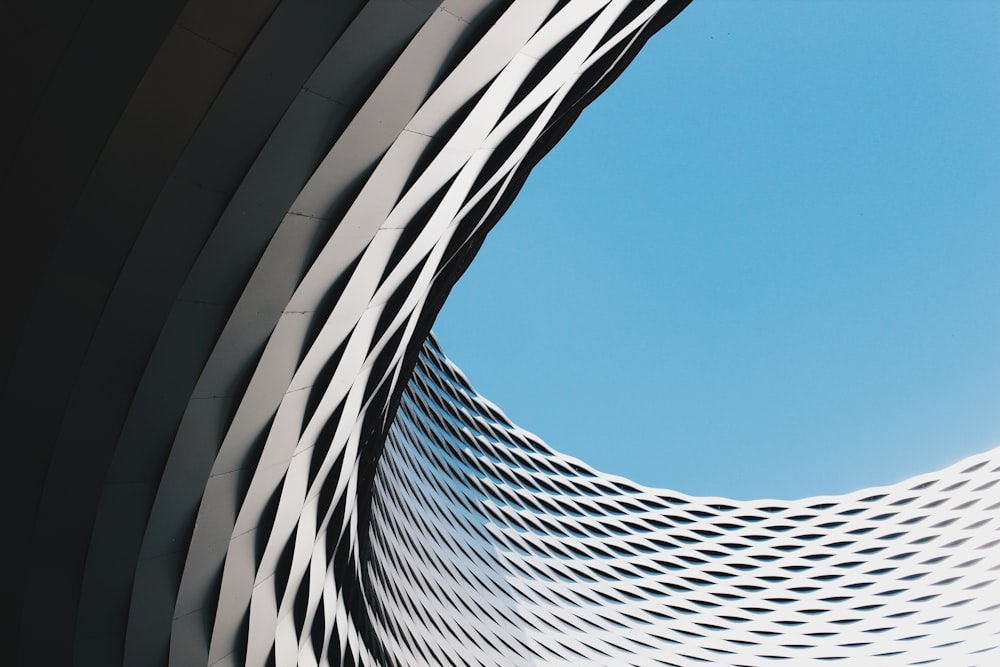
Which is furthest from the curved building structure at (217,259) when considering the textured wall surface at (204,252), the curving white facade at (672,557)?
the curving white facade at (672,557)

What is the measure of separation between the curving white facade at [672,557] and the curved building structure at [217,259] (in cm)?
2114

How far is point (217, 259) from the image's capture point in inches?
239

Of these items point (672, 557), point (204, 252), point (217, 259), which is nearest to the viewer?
point (204, 252)

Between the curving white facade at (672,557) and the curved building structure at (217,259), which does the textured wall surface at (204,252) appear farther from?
the curving white facade at (672,557)

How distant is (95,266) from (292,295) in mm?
2099

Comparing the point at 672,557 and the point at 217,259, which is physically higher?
Answer: the point at 217,259

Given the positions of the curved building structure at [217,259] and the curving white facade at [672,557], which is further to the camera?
the curving white facade at [672,557]

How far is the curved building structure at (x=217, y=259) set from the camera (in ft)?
16.7

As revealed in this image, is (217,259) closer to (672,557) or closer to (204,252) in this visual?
(204,252)

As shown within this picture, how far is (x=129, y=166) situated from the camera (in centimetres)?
527

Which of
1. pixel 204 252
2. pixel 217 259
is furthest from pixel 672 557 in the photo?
pixel 204 252

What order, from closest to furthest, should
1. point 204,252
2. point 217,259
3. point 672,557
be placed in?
point 204,252 → point 217,259 → point 672,557

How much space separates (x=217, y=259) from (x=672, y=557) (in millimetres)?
50573

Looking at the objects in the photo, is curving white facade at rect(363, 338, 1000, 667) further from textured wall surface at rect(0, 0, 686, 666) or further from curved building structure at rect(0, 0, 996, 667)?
textured wall surface at rect(0, 0, 686, 666)
